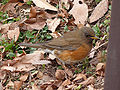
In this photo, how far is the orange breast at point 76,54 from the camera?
16.7 feet

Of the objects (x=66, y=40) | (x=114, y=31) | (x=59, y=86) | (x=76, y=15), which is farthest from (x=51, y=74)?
(x=114, y=31)

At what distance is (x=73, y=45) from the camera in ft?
17.1

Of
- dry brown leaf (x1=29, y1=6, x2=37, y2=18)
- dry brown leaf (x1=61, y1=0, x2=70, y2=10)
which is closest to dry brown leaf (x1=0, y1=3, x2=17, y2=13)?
dry brown leaf (x1=29, y1=6, x2=37, y2=18)

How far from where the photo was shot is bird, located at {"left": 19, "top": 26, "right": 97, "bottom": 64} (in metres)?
5.11

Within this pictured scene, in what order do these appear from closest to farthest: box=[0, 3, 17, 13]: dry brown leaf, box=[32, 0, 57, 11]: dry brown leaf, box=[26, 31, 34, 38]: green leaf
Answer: box=[26, 31, 34, 38]: green leaf → box=[32, 0, 57, 11]: dry brown leaf → box=[0, 3, 17, 13]: dry brown leaf

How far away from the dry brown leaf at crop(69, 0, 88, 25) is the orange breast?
119 centimetres

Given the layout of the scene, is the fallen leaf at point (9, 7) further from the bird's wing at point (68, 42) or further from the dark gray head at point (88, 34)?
the dark gray head at point (88, 34)

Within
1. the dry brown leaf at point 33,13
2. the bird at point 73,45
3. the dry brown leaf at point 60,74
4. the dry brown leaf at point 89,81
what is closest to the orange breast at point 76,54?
the bird at point 73,45

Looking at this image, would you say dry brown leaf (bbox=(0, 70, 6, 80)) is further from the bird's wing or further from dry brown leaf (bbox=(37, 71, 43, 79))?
the bird's wing

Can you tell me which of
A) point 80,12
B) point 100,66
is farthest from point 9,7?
point 100,66

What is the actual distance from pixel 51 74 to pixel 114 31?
3045 mm

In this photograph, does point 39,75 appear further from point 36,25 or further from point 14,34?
point 36,25

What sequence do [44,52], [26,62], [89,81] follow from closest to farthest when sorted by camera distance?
[89,81]
[26,62]
[44,52]

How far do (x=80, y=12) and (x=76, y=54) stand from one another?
1559mm
